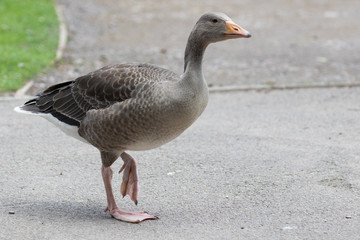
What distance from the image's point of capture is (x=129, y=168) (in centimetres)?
582

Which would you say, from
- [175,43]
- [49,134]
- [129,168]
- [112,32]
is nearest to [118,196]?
[129,168]

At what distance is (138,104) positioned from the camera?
17.0 feet

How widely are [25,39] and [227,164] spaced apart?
7715mm

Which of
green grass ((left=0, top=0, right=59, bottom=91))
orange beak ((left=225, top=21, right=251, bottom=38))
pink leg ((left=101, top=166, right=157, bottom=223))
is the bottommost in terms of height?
pink leg ((left=101, top=166, right=157, bottom=223))

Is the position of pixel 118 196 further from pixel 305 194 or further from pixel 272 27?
pixel 272 27

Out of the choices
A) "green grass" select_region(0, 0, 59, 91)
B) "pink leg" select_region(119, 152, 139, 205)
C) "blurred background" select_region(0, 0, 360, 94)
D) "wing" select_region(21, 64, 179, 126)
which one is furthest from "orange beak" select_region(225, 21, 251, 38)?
"green grass" select_region(0, 0, 59, 91)

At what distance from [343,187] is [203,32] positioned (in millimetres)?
2208

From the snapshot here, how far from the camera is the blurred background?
11102 mm

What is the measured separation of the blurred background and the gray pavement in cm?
206

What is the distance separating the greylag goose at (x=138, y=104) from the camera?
16.8 ft

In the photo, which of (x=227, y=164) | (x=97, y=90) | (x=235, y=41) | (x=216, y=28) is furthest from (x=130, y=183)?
(x=235, y=41)

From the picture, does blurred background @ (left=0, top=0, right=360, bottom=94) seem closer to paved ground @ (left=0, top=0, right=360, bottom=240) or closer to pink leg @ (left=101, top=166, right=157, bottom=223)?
paved ground @ (left=0, top=0, right=360, bottom=240)

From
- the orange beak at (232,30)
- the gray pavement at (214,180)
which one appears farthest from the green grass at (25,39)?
the orange beak at (232,30)

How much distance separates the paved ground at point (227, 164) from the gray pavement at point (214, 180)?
1 centimetres
